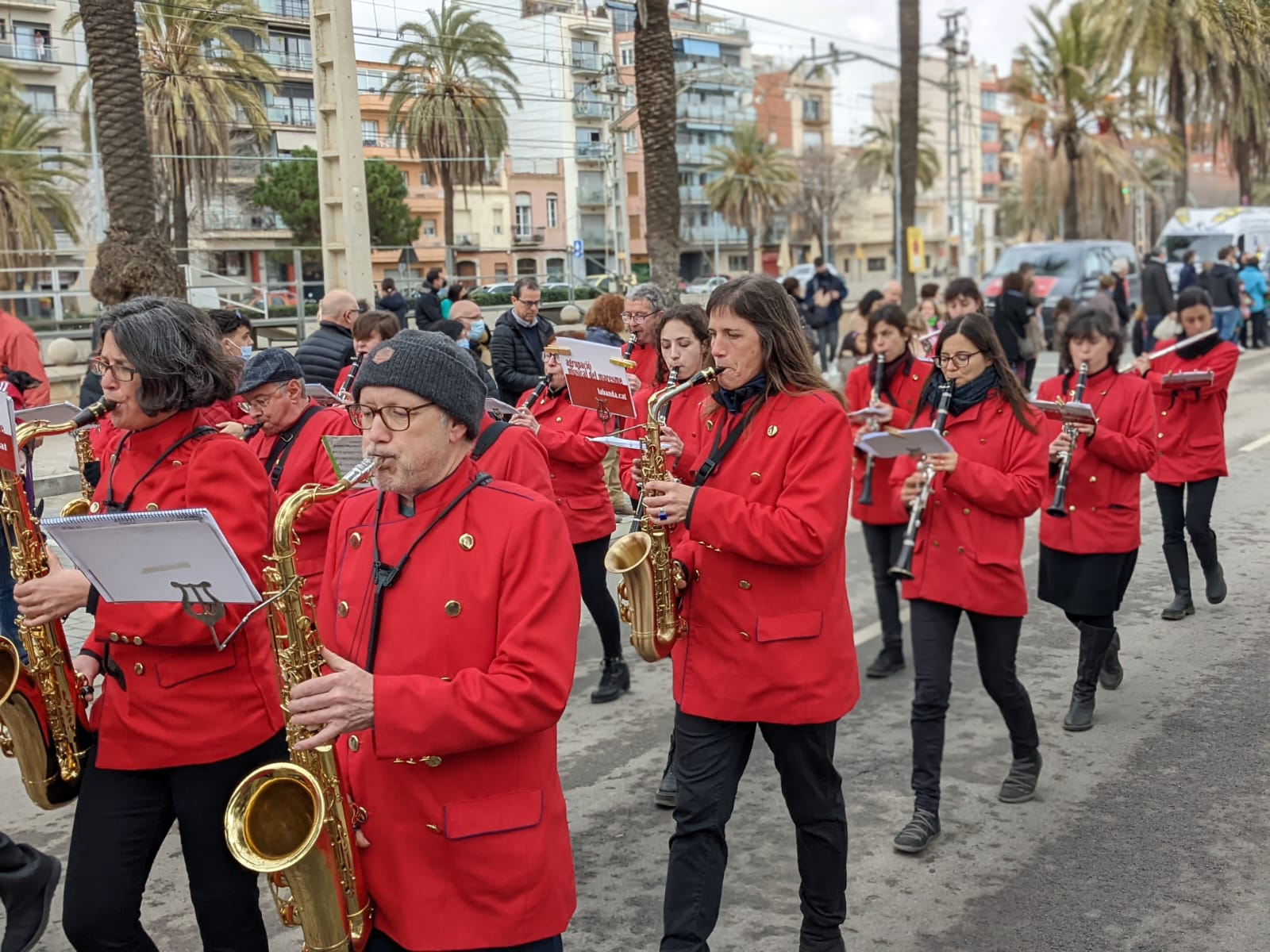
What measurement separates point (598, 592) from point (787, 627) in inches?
120

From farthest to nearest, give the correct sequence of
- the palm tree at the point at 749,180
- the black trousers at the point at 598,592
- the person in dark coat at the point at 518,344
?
the palm tree at the point at 749,180
the person in dark coat at the point at 518,344
the black trousers at the point at 598,592

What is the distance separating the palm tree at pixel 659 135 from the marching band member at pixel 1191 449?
7.79 metres

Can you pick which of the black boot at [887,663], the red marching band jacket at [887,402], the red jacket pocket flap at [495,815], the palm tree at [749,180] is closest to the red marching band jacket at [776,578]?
the red jacket pocket flap at [495,815]

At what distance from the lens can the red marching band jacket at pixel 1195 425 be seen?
7.95 metres

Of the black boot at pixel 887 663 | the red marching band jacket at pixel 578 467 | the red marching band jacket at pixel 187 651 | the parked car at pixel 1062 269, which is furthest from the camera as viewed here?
the parked car at pixel 1062 269

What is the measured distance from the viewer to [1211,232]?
91.6 feet

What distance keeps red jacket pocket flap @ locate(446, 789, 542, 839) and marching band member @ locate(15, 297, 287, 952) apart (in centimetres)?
98

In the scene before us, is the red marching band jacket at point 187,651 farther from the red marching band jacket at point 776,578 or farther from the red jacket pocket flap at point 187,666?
the red marching band jacket at point 776,578

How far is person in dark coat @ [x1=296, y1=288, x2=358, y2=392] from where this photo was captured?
318 inches

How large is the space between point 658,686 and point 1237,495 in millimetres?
6965

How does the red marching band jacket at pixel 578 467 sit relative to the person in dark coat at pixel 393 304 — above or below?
below

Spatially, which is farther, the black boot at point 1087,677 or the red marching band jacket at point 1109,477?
the black boot at point 1087,677

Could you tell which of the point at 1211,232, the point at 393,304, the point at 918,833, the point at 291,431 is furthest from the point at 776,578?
the point at 1211,232

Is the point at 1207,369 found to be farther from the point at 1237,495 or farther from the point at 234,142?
the point at 234,142
